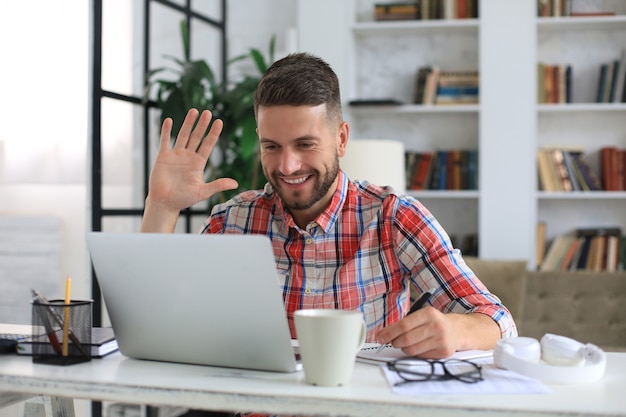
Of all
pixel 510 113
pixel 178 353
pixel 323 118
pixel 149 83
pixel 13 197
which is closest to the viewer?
pixel 178 353

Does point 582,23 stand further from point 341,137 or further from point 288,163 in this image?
point 288,163

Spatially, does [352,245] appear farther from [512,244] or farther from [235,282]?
[512,244]

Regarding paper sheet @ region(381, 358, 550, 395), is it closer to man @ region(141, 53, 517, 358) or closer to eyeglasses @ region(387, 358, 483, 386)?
eyeglasses @ region(387, 358, 483, 386)

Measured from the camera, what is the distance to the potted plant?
3645 mm

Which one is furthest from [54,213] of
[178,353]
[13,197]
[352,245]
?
[178,353]

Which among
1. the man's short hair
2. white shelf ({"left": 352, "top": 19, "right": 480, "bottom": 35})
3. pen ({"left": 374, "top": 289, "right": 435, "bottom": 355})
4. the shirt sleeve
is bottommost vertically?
pen ({"left": 374, "top": 289, "right": 435, "bottom": 355})

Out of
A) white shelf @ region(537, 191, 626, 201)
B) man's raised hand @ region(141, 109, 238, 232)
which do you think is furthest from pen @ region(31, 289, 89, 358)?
white shelf @ region(537, 191, 626, 201)

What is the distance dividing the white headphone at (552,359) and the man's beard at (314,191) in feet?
1.81

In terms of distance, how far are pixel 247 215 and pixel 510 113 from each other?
2.76 meters

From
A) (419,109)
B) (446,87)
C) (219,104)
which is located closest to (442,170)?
(419,109)

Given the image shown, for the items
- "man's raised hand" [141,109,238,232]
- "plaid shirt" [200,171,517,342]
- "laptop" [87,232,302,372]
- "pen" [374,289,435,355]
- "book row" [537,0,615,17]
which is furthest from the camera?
"book row" [537,0,615,17]

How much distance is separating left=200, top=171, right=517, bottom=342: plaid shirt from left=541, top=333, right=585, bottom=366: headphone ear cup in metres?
0.43

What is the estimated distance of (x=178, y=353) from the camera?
1.16 m

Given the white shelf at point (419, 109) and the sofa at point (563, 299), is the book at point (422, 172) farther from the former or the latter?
the sofa at point (563, 299)
